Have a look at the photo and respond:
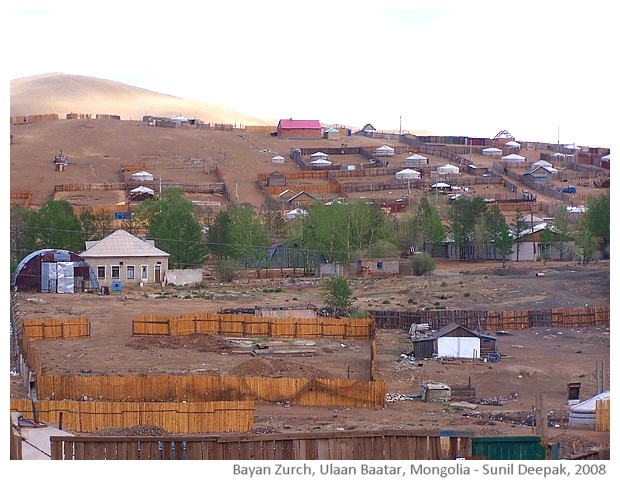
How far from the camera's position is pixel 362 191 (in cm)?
6825

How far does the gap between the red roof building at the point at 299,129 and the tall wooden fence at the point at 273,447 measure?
84903 millimetres

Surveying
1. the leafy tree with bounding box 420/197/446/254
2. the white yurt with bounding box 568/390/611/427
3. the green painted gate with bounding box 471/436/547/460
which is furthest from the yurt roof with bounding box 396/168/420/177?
the green painted gate with bounding box 471/436/547/460

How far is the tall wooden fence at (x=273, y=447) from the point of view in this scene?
12.4 meters

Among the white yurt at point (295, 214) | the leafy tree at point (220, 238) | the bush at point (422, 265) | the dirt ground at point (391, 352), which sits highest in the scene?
the white yurt at point (295, 214)

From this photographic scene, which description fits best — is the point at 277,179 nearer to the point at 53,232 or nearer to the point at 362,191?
the point at 362,191

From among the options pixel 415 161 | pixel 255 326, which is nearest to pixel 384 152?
pixel 415 161

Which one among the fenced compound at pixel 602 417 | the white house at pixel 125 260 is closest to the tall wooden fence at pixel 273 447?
the fenced compound at pixel 602 417

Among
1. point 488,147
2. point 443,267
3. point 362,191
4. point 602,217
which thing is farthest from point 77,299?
point 488,147

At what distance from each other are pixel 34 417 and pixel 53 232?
91.7 feet

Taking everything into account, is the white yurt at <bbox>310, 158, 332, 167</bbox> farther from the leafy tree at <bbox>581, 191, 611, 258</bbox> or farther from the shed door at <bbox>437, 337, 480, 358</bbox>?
the shed door at <bbox>437, 337, 480, 358</bbox>

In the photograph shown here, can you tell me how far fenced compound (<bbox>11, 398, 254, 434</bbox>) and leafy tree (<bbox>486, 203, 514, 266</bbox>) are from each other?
102ft

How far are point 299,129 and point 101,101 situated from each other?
77898mm

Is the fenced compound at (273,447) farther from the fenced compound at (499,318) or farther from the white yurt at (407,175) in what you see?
the white yurt at (407,175)

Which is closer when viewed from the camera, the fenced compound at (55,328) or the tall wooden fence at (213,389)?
the tall wooden fence at (213,389)
